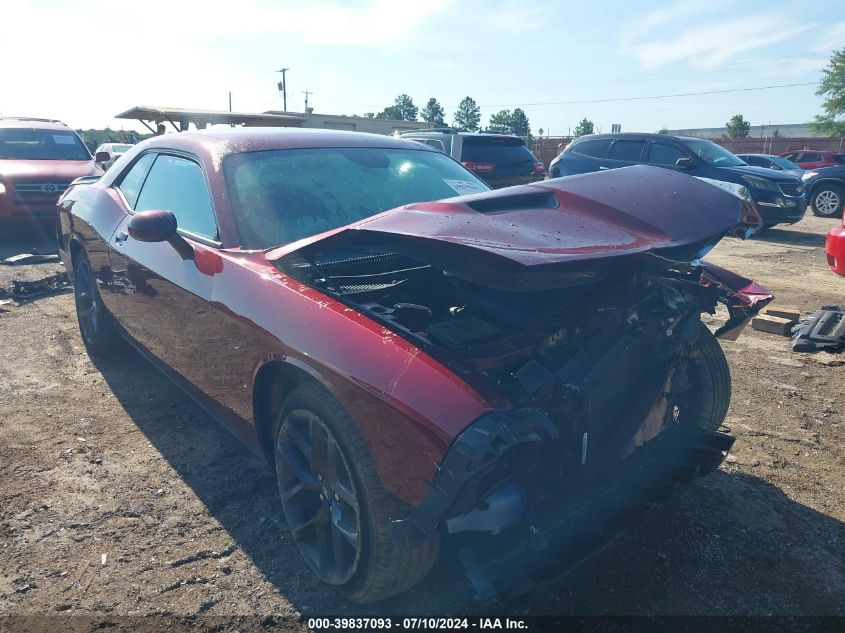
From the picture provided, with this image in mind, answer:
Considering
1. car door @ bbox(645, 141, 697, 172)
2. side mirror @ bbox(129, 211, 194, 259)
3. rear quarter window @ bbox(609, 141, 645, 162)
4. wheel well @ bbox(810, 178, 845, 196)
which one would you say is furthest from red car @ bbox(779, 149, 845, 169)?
side mirror @ bbox(129, 211, 194, 259)

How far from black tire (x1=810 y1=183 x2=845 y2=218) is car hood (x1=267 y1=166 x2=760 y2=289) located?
13.8 meters

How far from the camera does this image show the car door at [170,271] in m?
2.93

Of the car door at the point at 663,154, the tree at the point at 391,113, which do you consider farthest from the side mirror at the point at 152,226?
the tree at the point at 391,113

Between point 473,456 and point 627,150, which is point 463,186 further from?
point 627,150

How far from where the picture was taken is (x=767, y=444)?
3393 mm

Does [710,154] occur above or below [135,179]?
above

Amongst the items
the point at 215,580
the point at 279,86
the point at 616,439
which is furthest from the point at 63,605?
the point at 279,86

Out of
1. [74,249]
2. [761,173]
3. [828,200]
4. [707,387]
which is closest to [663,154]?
[761,173]

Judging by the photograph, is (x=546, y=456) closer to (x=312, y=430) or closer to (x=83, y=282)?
→ (x=312, y=430)

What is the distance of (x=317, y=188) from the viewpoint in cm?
312

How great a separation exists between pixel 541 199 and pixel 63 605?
92.5 inches

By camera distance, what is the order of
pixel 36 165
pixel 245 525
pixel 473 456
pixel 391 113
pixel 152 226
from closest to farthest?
pixel 473 456
pixel 245 525
pixel 152 226
pixel 36 165
pixel 391 113

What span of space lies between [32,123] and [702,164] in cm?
1152

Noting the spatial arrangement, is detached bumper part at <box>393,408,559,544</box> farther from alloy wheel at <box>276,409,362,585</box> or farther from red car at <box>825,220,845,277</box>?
red car at <box>825,220,845,277</box>
